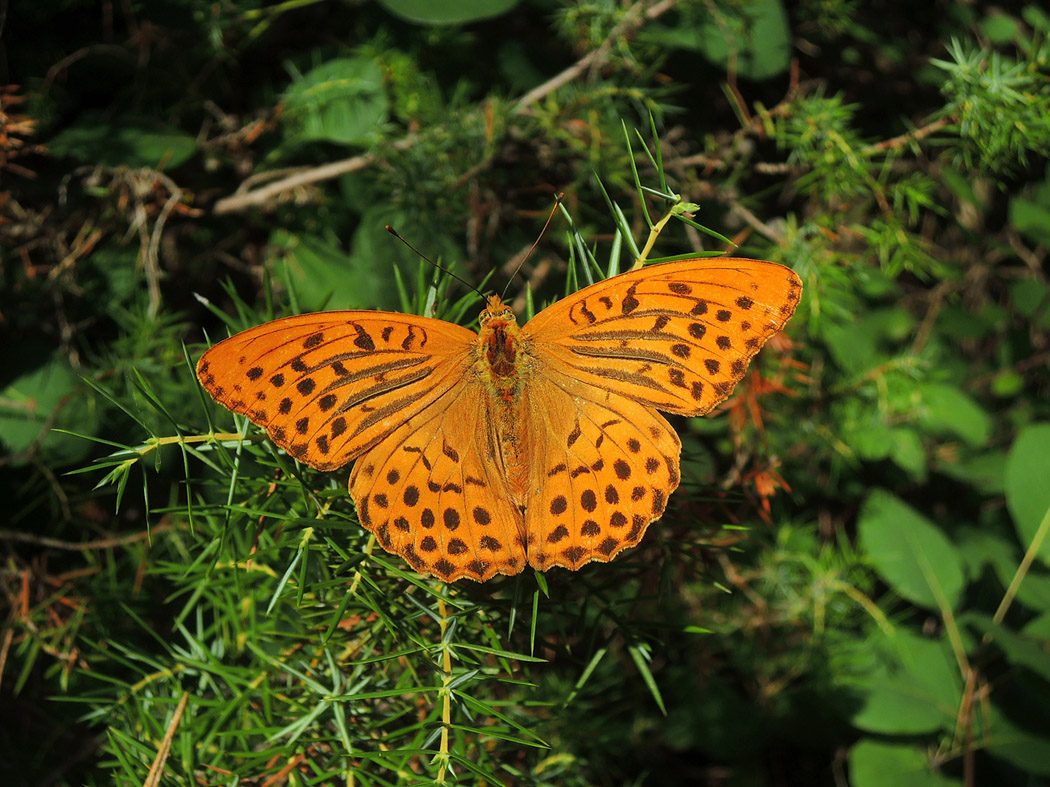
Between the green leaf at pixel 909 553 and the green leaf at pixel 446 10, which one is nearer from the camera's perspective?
the green leaf at pixel 446 10

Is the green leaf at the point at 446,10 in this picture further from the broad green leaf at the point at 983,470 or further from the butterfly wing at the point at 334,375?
the broad green leaf at the point at 983,470

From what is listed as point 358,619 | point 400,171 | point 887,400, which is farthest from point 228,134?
point 887,400

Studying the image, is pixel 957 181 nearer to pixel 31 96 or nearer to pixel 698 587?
pixel 698 587

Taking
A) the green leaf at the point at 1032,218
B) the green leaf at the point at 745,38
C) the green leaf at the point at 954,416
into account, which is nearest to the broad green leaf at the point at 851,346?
the green leaf at the point at 954,416

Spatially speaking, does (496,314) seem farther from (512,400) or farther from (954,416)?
(954,416)

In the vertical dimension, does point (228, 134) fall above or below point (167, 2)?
below

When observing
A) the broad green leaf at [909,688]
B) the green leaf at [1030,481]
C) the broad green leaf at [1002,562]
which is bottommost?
the broad green leaf at [909,688]

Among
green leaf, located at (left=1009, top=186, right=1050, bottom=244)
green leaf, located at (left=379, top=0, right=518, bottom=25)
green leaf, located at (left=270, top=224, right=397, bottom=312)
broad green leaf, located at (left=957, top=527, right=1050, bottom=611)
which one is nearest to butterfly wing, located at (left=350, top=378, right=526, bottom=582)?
green leaf, located at (left=270, top=224, right=397, bottom=312)
